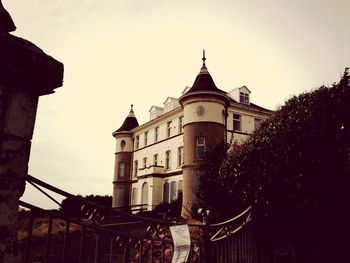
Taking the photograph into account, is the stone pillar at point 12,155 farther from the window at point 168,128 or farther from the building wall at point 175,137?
the window at point 168,128

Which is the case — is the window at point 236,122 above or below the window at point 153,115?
below

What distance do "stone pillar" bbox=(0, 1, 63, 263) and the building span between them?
15.2 metres

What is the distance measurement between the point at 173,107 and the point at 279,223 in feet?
77.0

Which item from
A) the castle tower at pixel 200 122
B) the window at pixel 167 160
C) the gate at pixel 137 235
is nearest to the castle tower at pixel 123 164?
the window at pixel 167 160

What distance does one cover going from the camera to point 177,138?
98.2 feet

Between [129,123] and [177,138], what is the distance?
1092 centimetres

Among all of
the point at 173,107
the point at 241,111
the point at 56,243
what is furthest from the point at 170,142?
the point at 56,243

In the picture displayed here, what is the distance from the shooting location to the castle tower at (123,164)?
118 feet

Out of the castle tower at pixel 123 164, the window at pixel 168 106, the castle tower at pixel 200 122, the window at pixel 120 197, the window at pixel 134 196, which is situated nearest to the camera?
the castle tower at pixel 200 122

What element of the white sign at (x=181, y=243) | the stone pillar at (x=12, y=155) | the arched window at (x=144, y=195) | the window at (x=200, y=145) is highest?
the window at (x=200, y=145)

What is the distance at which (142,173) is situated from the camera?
1275 inches

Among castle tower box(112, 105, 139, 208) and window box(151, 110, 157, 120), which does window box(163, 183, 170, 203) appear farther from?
window box(151, 110, 157, 120)

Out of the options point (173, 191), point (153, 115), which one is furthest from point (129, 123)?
point (173, 191)

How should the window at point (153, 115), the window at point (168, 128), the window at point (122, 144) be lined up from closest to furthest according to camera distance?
the window at point (168, 128) → the window at point (153, 115) → the window at point (122, 144)
